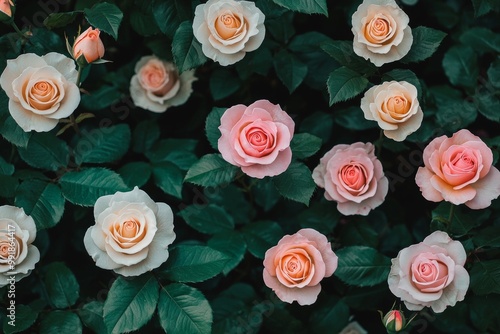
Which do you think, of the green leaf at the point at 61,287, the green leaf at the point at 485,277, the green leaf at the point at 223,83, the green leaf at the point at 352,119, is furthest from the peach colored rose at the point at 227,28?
the green leaf at the point at 485,277

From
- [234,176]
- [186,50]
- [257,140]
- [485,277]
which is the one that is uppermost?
[186,50]

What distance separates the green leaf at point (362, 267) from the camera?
170cm

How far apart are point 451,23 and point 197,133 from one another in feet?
2.90

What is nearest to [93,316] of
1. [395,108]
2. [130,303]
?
[130,303]

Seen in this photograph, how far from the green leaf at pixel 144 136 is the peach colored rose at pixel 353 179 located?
0.52m

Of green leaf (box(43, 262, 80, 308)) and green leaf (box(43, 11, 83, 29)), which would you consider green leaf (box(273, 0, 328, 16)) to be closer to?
green leaf (box(43, 11, 83, 29))

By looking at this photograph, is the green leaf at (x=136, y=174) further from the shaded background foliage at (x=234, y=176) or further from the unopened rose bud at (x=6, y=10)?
the unopened rose bud at (x=6, y=10)

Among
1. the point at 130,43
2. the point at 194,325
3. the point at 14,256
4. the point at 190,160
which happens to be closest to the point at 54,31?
the point at 130,43

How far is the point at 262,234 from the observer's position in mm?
1853

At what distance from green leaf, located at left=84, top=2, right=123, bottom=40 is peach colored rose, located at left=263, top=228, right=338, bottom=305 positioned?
66 centimetres

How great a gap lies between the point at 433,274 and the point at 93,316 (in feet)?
2.75

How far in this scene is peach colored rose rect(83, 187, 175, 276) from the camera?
A: 1.50m

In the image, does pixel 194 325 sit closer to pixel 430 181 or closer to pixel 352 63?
pixel 430 181

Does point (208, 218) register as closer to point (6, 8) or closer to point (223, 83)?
point (223, 83)
